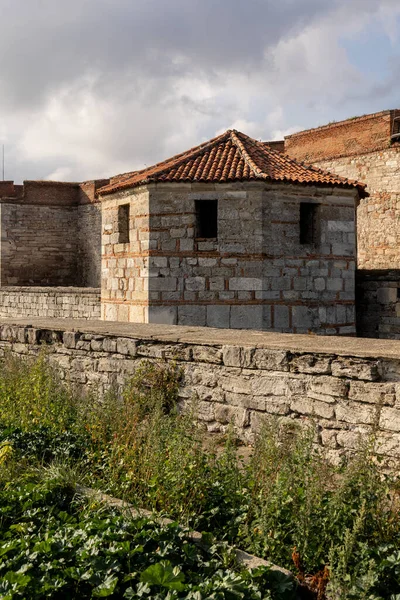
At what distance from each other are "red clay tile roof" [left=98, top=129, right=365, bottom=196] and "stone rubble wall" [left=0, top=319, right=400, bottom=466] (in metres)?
5.51

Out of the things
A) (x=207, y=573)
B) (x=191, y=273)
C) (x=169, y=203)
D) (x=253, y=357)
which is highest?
(x=169, y=203)

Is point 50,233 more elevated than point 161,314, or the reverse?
point 50,233

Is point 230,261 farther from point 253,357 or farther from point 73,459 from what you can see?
point 73,459

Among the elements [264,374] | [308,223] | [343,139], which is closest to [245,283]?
[308,223]

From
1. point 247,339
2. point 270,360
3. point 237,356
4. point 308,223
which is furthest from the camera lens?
point 308,223

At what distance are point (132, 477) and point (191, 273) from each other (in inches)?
315

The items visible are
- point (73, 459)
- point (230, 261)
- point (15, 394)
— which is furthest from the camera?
point (230, 261)

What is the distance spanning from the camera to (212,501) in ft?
13.1

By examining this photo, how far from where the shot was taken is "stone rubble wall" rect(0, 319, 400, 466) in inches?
186

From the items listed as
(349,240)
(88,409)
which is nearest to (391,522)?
(88,409)

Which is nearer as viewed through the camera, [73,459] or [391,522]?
[391,522]

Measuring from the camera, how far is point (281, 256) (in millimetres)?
12273

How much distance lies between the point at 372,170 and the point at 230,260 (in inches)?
350

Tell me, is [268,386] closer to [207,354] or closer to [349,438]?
[207,354]
